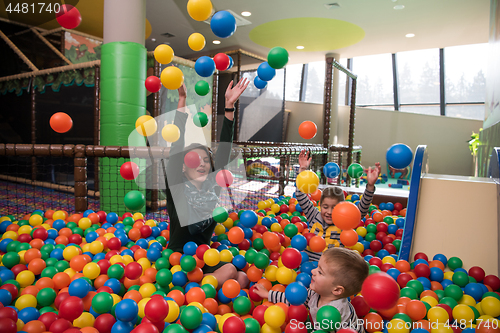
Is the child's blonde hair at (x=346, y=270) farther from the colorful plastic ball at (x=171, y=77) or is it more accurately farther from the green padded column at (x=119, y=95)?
the green padded column at (x=119, y=95)

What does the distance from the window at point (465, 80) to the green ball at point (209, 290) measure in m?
9.40

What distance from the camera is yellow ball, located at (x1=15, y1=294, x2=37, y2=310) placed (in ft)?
4.56

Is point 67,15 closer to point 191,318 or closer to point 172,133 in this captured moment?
point 172,133

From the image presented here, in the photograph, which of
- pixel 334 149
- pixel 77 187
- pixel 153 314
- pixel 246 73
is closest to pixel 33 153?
pixel 77 187

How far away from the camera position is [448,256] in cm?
201

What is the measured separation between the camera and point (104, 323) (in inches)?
49.4

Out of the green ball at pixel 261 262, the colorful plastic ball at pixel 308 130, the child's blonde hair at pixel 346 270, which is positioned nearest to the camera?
the child's blonde hair at pixel 346 270

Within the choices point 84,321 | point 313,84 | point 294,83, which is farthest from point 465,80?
point 84,321

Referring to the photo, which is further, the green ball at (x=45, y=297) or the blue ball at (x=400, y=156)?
the blue ball at (x=400, y=156)

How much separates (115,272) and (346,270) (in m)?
1.21

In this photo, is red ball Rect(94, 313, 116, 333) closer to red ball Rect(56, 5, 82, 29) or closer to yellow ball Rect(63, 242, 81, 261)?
yellow ball Rect(63, 242, 81, 261)

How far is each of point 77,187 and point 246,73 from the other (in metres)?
5.88

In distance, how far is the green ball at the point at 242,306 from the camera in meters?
1.45

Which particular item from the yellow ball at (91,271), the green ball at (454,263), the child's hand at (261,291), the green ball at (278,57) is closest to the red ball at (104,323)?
the yellow ball at (91,271)
